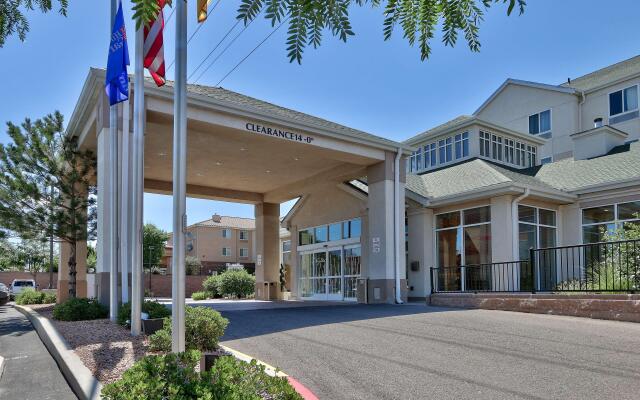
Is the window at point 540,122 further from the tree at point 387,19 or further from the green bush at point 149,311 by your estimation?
the tree at point 387,19

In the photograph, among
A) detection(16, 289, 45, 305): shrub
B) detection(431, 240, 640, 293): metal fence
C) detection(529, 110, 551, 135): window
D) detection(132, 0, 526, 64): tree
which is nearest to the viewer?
detection(132, 0, 526, 64): tree

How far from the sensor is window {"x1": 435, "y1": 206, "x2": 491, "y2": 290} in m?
19.4

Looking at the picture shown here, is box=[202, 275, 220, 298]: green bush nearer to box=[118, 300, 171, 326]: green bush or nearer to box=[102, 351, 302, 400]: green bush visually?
box=[118, 300, 171, 326]: green bush

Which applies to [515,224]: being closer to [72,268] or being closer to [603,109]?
[603,109]

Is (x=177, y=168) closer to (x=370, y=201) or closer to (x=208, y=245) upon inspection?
(x=370, y=201)

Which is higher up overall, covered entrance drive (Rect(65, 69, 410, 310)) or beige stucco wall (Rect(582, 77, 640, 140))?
beige stucco wall (Rect(582, 77, 640, 140))

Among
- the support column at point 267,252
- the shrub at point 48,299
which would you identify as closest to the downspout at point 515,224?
the support column at point 267,252

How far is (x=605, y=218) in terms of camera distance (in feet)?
61.1

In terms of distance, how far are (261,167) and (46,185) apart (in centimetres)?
783

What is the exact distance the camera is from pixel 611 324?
10594 mm

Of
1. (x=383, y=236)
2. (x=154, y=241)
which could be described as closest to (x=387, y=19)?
(x=383, y=236)

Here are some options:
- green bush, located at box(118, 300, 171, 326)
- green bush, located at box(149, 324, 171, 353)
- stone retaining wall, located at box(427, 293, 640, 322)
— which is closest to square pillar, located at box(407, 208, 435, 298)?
stone retaining wall, located at box(427, 293, 640, 322)

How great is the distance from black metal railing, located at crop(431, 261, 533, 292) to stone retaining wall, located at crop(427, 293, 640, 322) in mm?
1925

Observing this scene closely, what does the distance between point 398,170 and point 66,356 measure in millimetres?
13720
